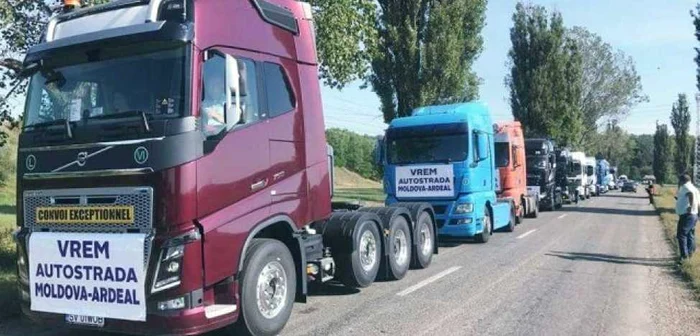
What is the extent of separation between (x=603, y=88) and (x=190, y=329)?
56619 millimetres

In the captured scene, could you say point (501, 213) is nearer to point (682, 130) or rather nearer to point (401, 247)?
point (401, 247)

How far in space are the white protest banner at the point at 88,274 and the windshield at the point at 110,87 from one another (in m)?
1.09

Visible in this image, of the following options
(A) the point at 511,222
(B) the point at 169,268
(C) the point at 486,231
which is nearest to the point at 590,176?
(A) the point at 511,222

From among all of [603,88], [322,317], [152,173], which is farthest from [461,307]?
[603,88]

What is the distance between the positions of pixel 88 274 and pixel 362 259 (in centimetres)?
404

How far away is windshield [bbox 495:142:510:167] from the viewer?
1839 cm

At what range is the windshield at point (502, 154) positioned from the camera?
724 inches

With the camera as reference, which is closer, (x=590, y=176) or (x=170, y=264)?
(x=170, y=264)

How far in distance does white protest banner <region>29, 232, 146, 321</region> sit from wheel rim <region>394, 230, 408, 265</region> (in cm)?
508

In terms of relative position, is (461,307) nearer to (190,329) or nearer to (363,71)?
(190,329)

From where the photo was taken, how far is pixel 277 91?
6.77m

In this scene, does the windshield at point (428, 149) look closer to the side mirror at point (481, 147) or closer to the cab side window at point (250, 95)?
the side mirror at point (481, 147)

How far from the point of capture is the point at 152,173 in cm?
527

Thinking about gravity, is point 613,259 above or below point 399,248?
below
